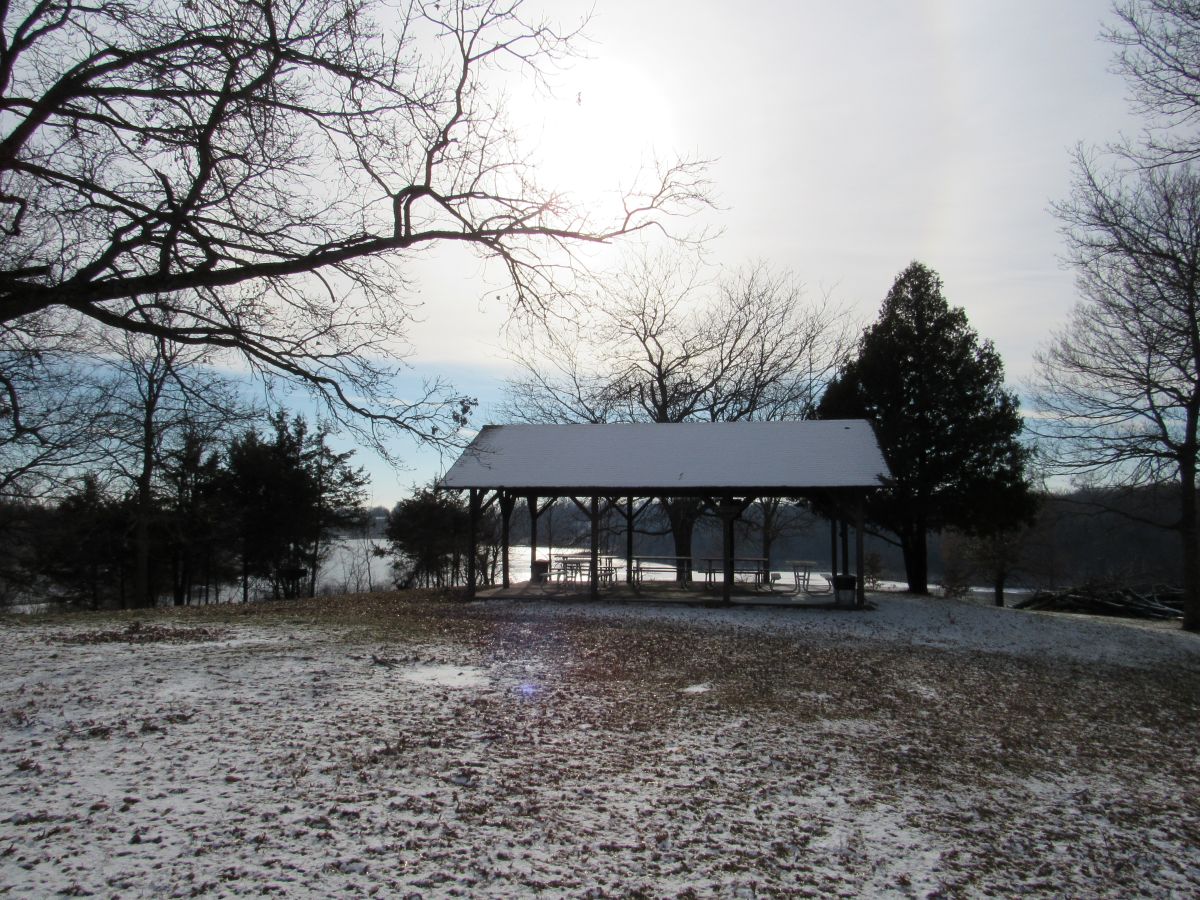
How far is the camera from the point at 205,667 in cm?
798

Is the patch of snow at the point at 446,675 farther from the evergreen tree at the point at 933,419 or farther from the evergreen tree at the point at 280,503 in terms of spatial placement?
the evergreen tree at the point at 280,503

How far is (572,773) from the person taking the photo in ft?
17.3

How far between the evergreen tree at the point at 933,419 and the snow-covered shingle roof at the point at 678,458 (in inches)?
145

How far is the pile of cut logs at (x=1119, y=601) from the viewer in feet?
72.0

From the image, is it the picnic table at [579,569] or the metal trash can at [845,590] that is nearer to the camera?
the metal trash can at [845,590]

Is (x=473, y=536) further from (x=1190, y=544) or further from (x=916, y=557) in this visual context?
(x=1190, y=544)

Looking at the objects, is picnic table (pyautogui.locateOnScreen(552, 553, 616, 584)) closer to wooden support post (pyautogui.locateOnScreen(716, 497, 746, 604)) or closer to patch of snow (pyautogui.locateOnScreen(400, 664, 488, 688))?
wooden support post (pyautogui.locateOnScreen(716, 497, 746, 604))

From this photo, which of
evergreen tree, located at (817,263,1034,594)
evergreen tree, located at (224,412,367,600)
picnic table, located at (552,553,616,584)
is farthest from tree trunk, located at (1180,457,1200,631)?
evergreen tree, located at (224,412,367,600)

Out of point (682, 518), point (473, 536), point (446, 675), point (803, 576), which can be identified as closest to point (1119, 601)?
point (803, 576)

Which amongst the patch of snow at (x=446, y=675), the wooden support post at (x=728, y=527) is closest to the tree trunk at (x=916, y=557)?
the wooden support post at (x=728, y=527)

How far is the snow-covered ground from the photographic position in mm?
3893

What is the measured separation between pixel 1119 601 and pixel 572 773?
77.7 ft

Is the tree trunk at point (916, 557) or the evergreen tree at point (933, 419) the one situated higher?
the evergreen tree at point (933, 419)

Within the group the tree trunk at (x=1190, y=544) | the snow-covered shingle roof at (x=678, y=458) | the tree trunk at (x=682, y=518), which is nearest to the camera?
the tree trunk at (x=1190, y=544)
